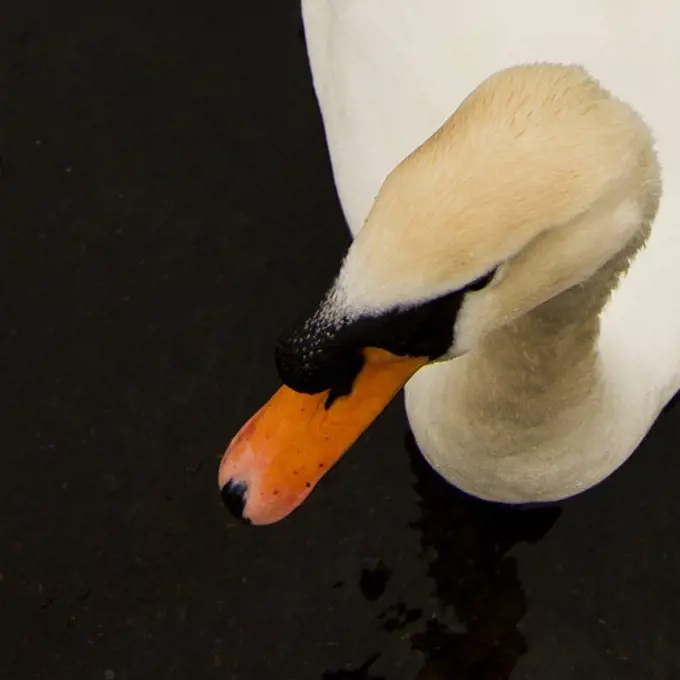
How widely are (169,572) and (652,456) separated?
86 cm

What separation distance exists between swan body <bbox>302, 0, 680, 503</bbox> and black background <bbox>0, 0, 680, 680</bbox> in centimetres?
26

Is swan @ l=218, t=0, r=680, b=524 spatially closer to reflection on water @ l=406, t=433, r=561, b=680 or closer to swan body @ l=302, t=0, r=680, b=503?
swan body @ l=302, t=0, r=680, b=503

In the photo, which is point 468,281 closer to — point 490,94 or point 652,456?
point 490,94

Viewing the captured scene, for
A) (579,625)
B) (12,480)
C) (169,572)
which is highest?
(12,480)

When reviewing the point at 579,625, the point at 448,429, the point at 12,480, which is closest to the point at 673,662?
the point at 579,625

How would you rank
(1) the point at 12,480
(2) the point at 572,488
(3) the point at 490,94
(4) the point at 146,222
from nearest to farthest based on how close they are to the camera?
(3) the point at 490,94, (2) the point at 572,488, (1) the point at 12,480, (4) the point at 146,222

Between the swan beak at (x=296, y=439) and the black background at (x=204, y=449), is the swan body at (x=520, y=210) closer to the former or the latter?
the swan beak at (x=296, y=439)

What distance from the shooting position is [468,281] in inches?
38.0

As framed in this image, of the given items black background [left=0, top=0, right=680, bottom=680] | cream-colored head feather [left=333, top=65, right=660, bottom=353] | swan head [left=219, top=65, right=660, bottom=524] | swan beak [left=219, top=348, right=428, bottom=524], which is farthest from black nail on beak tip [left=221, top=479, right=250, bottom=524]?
black background [left=0, top=0, right=680, bottom=680]

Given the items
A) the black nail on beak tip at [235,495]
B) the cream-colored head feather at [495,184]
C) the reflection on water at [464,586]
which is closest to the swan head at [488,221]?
the cream-colored head feather at [495,184]

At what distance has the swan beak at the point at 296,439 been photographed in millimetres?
1129

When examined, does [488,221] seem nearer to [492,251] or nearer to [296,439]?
[492,251]

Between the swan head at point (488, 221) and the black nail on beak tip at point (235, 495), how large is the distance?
9.9 inches

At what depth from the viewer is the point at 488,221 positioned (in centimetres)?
93
